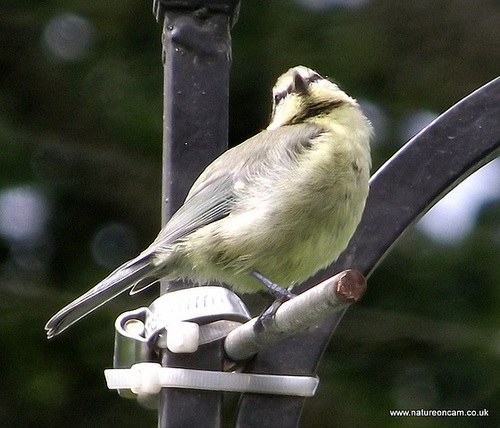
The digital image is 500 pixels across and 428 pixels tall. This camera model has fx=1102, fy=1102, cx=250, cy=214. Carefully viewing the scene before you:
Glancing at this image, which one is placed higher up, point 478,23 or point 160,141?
point 478,23

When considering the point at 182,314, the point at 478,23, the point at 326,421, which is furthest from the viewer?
the point at 478,23

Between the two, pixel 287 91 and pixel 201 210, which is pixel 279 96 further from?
pixel 201 210

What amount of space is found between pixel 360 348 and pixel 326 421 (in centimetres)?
30

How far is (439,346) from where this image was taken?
12.8 ft

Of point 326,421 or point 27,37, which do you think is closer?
point 326,421

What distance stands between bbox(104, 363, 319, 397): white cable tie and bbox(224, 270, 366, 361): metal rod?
0.14ft

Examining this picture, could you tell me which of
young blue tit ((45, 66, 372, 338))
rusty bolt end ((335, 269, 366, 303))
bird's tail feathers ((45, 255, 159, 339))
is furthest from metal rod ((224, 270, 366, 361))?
bird's tail feathers ((45, 255, 159, 339))

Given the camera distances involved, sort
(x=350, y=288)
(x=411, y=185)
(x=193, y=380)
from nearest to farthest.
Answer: (x=350, y=288) < (x=193, y=380) < (x=411, y=185)

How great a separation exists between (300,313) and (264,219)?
755mm

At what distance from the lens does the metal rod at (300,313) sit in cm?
133

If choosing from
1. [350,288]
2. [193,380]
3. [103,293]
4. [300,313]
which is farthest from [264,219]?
[350,288]

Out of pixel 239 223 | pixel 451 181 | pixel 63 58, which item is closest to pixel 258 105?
pixel 63 58

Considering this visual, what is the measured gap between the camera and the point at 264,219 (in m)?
2.19

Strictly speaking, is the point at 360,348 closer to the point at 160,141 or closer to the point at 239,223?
the point at 160,141
